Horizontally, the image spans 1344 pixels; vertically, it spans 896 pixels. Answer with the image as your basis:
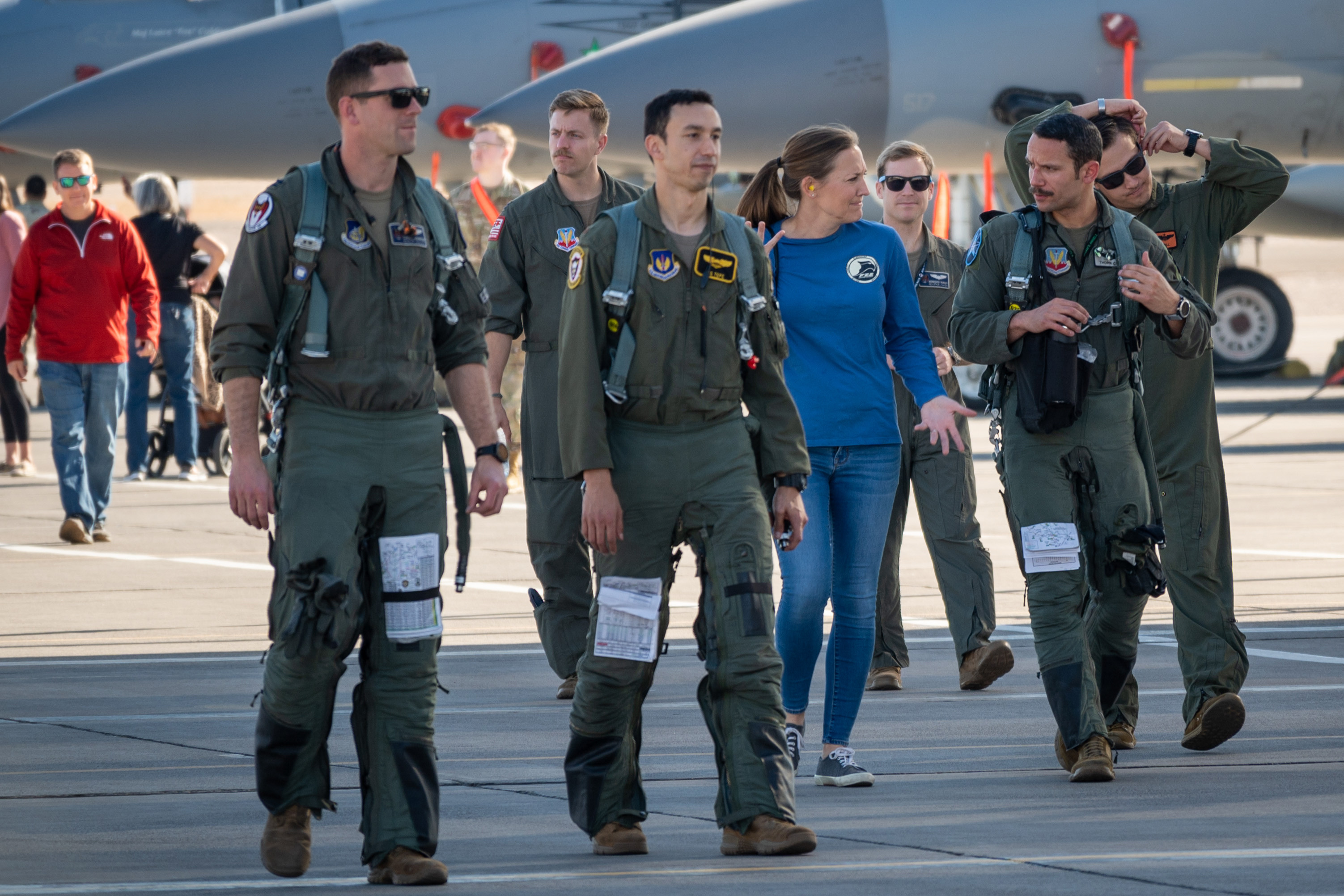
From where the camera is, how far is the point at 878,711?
674 cm

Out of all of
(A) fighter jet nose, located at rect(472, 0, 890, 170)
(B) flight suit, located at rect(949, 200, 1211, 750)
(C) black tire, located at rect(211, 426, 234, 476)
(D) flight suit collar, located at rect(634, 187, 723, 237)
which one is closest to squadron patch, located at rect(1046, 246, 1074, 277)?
(B) flight suit, located at rect(949, 200, 1211, 750)

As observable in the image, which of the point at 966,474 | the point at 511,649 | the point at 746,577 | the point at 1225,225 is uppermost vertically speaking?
the point at 1225,225

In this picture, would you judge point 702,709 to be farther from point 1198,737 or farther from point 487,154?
point 487,154

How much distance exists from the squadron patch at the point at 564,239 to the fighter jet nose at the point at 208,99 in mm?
12716

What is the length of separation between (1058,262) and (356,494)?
2.26 metres

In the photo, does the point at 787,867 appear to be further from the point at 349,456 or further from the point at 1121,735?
the point at 1121,735

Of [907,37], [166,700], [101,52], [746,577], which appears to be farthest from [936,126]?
[746,577]

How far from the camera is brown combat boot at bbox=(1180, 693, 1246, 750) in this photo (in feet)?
19.3

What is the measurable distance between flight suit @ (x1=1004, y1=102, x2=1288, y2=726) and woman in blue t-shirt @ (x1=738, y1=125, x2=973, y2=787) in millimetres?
875

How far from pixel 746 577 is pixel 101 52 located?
1917 centimetres

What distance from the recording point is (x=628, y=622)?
15.4 ft

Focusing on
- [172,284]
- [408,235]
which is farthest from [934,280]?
[172,284]

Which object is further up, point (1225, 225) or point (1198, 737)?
point (1225, 225)

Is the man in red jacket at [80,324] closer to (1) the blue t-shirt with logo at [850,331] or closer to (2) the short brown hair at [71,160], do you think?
(2) the short brown hair at [71,160]
